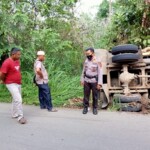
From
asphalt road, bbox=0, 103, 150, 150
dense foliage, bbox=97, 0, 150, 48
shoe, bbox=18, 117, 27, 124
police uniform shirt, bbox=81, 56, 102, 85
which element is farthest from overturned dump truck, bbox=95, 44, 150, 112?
dense foliage, bbox=97, 0, 150, 48

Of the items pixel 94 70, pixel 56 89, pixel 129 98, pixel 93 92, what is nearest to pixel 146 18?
pixel 56 89

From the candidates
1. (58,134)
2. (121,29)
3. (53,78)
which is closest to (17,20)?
(53,78)

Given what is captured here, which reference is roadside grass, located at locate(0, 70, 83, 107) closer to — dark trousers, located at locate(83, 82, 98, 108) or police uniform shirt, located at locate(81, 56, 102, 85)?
dark trousers, located at locate(83, 82, 98, 108)

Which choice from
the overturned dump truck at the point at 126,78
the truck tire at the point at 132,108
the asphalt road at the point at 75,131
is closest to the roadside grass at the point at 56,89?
the asphalt road at the point at 75,131

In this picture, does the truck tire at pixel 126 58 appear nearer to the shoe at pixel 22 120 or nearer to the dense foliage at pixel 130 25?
the shoe at pixel 22 120

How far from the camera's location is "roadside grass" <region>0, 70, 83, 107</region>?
9.70m

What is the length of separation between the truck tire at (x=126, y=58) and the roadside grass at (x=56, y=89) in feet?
5.93

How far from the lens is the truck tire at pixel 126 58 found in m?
8.63

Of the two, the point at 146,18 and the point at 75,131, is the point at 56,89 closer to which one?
the point at 75,131

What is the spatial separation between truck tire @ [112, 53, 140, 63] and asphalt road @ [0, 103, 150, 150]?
4.45 ft

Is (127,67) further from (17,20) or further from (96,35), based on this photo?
(96,35)

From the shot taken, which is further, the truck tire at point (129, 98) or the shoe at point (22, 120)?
the truck tire at point (129, 98)

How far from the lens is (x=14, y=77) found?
750 centimetres

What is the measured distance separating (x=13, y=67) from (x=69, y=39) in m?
7.15
